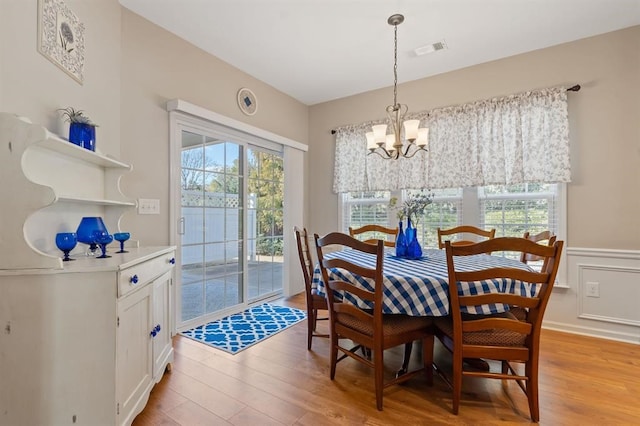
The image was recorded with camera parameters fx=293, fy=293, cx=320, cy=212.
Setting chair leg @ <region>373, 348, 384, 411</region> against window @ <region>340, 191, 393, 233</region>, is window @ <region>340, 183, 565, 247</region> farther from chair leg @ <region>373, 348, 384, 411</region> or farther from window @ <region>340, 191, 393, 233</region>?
chair leg @ <region>373, 348, 384, 411</region>

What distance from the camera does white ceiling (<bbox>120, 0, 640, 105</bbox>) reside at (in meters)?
2.38

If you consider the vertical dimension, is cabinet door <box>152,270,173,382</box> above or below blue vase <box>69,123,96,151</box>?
below

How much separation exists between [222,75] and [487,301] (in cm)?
324

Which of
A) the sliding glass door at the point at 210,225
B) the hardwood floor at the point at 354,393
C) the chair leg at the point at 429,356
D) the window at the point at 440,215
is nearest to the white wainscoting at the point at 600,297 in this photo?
the hardwood floor at the point at 354,393

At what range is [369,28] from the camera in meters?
2.68

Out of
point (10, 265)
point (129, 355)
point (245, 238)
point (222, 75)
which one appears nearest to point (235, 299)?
point (245, 238)

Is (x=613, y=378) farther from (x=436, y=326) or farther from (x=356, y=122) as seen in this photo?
(x=356, y=122)

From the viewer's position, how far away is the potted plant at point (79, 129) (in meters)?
1.71

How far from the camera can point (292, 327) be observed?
114 inches

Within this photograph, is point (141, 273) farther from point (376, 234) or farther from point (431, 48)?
point (431, 48)

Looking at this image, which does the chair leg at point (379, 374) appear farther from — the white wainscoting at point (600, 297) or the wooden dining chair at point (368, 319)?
the white wainscoting at point (600, 297)

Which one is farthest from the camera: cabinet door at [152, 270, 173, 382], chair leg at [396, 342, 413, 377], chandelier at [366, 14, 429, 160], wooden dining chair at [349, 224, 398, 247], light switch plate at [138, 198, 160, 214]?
wooden dining chair at [349, 224, 398, 247]

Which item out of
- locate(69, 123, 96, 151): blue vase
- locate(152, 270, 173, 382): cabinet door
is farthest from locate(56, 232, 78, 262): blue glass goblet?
locate(69, 123, 96, 151): blue vase

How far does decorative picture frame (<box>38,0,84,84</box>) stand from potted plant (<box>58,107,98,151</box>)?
0.88 ft
